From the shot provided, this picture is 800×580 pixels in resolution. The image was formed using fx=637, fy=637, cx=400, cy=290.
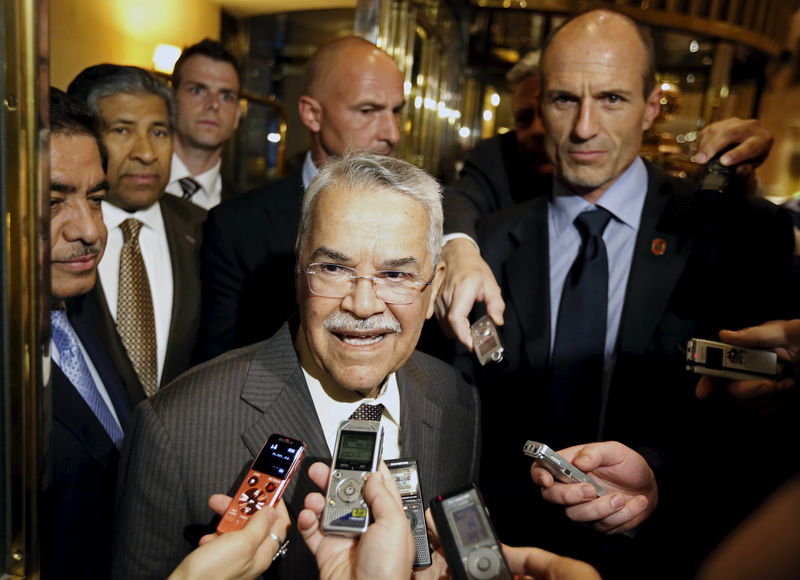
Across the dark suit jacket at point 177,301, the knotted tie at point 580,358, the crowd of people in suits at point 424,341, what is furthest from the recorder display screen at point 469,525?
the dark suit jacket at point 177,301

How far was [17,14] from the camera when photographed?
3.01 ft

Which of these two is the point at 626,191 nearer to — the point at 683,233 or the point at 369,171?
the point at 683,233

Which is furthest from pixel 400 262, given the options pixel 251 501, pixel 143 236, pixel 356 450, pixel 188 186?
pixel 188 186

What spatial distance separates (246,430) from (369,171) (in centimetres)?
66

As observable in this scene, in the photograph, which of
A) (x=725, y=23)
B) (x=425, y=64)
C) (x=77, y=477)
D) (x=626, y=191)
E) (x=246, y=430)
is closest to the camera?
(x=246, y=430)

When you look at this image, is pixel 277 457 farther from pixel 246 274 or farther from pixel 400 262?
pixel 246 274

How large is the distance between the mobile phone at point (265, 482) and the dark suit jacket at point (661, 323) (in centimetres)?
91

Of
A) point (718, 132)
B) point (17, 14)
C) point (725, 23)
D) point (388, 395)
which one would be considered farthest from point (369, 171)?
point (725, 23)

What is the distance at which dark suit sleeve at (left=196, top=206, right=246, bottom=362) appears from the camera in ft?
7.95

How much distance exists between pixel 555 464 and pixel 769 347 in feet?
1.55

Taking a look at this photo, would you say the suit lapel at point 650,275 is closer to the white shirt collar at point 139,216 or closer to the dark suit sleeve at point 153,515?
the dark suit sleeve at point 153,515

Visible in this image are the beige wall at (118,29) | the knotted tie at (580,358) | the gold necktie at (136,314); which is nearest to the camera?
the knotted tie at (580,358)

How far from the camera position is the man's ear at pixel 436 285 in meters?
1.66

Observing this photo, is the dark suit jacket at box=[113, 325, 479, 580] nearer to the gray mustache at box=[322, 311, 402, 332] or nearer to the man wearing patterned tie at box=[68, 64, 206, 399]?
the gray mustache at box=[322, 311, 402, 332]
